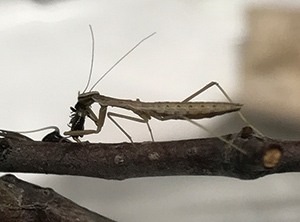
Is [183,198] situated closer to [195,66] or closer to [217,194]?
[217,194]

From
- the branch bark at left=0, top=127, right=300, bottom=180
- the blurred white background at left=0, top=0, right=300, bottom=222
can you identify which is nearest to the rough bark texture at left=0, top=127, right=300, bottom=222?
the branch bark at left=0, top=127, right=300, bottom=180

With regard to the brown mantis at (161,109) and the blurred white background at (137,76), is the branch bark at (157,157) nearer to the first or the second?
the brown mantis at (161,109)

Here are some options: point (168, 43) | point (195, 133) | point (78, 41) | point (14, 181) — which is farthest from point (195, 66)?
point (14, 181)

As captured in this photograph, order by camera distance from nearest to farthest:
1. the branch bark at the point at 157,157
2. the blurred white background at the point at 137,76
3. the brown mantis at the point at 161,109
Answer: the branch bark at the point at 157,157
the brown mantis at the point at 161,109
the blurred white background at the point at 137,76

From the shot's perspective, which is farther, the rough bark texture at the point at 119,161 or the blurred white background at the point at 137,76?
the blurred white background at the point at 137,76

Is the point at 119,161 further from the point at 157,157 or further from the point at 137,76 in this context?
the point at 137,76

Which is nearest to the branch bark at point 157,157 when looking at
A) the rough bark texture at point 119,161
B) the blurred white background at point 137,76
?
the rough bark texture at point 119,161

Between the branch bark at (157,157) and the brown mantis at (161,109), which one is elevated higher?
the brown mantis at (161,109)
